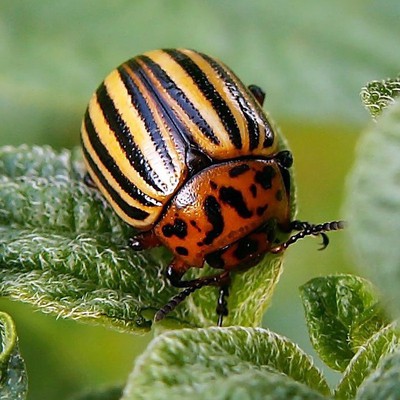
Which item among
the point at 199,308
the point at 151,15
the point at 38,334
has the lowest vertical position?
the point at 38,334

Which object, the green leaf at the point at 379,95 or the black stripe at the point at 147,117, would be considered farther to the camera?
the black stripe at the point at 147,117

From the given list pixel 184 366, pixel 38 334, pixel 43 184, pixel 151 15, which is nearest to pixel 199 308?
pixel 43 184

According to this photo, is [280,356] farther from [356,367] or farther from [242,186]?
[242,186]

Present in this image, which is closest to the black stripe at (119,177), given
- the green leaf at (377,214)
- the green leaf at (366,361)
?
the green leaf at (366,361)

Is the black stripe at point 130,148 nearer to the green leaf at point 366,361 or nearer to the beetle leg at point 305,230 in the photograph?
the beetle leg at point 305,230

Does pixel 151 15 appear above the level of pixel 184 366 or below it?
above

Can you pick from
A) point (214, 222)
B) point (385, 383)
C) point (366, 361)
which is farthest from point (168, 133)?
point (385, 383)

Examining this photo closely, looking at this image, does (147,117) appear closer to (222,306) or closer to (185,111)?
(185,111)

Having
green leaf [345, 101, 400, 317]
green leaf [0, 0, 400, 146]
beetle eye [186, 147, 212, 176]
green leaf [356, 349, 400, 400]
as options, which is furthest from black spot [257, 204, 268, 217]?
green leaf [0, 0, 400, 146]
